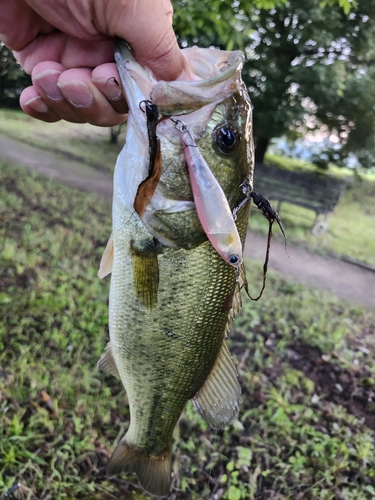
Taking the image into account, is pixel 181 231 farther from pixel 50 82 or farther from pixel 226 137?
pixel 50 82

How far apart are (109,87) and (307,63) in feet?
36.5

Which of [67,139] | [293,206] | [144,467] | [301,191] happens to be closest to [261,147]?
[293,206]

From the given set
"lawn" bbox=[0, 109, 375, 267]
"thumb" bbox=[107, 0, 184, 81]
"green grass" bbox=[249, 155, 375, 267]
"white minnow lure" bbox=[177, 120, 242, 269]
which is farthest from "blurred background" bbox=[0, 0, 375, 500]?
"thumb" bbox=[107, 0, 184, 81]

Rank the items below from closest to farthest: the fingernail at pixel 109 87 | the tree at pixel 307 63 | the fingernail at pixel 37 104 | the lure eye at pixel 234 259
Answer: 1. the lure eye at pixel 234 259
2. the fingernail at pixel 109 87
3. the fingernail at pixel 37 104
4. the tree at pixel 307 63

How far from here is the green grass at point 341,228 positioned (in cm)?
808

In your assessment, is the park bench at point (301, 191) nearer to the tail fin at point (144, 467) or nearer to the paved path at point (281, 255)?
the paved path at point (281, 255)

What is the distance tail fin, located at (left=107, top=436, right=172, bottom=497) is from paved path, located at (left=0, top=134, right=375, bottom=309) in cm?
407

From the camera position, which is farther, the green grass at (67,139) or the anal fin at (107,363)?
the green grass at (67,139)

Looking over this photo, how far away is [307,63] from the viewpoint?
11016 mm

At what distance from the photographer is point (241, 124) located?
4.35 ft

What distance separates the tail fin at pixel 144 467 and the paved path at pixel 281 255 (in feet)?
13.4

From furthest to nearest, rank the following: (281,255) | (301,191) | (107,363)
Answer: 1. (301,191)
2. (281,255)
3. (107,363)

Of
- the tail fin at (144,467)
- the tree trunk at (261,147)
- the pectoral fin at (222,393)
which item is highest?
the tree trunk at (261,147)

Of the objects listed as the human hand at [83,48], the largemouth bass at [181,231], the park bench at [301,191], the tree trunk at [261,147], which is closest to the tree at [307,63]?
the tree trunk at [261,147]
